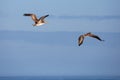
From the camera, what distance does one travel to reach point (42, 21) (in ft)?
92.1

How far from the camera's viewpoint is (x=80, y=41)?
25391 mm

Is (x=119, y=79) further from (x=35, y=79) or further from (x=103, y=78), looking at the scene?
(x=35, y=79)

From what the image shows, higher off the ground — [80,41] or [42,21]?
[42,21]

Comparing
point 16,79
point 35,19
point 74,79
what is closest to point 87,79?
point 74,79

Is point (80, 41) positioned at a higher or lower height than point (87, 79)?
lower

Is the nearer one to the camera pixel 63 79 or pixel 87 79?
pixel 63 79

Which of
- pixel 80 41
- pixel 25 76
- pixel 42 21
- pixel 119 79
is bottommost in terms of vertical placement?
pixel 80 41

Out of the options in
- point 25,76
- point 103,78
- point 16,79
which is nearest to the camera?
point 16,79

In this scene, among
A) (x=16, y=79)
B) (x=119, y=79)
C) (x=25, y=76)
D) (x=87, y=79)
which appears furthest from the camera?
(x=25, y=76)

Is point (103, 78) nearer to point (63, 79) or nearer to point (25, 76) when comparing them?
point (63, 79)

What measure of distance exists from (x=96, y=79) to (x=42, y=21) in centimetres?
8332

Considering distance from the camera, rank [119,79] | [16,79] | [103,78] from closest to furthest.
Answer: [119,79] < [16,79] < [103,78]

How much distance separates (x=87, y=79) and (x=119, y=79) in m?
29.4

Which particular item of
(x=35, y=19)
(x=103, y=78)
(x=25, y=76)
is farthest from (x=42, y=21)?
(x=25, y=76)
